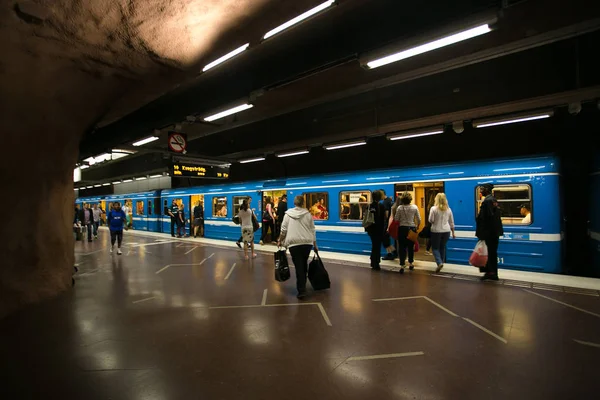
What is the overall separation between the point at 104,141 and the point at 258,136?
566 cm

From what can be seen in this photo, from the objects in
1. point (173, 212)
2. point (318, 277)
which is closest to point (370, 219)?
point (318, 277)

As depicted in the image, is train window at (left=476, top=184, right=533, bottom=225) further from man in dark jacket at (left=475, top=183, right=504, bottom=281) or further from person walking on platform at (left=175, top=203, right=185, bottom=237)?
person walking on platform at (left=175, top=203, right=185, bottom=237)

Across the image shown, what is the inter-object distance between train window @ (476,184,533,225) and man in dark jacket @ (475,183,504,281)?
4.18 feet

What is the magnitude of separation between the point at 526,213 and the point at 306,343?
6.40 metres

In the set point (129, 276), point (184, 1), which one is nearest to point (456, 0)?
point (184, 1)

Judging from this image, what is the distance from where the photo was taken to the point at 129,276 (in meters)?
7.34

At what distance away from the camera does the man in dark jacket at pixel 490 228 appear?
6.30m

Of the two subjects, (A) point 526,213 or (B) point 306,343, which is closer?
(B) point 306,343

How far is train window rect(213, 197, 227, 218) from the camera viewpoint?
14.7 metres

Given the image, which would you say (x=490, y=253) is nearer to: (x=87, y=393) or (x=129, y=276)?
(x=87, y=393)

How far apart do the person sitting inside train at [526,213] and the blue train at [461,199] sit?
0.02m

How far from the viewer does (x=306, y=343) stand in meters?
3.67

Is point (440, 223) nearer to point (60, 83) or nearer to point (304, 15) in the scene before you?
point (304, 15)

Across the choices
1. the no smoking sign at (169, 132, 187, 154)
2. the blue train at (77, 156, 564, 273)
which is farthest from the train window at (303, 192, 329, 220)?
the no smoking sign at (169, 132, 187, 154)
